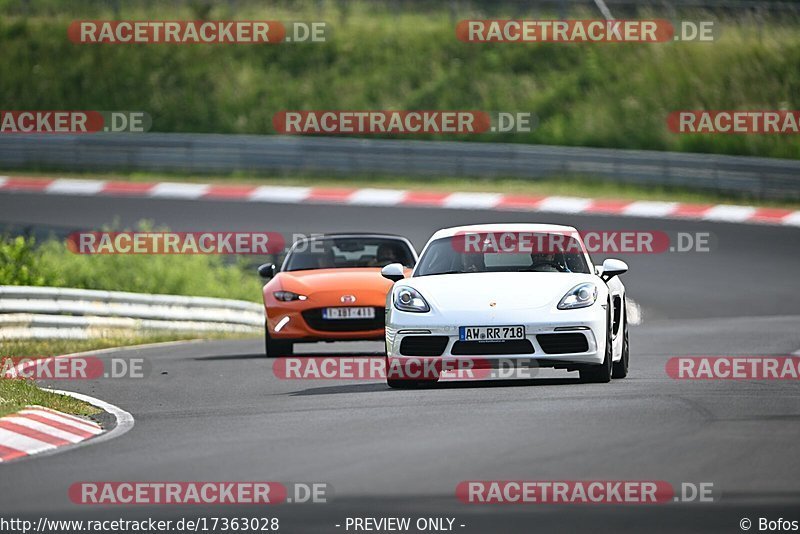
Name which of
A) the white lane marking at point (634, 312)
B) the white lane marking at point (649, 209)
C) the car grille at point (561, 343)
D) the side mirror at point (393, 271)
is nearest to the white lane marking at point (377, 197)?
the white lane marking at point (649, 209)

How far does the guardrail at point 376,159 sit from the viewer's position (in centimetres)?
3456

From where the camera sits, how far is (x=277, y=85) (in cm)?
4709


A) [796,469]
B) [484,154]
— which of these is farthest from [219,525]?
[484,154]

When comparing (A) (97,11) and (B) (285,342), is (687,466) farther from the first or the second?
(A) (97,11)

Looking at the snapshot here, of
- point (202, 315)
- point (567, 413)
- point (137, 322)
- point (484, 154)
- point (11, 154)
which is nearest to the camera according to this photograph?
point (567, 413)

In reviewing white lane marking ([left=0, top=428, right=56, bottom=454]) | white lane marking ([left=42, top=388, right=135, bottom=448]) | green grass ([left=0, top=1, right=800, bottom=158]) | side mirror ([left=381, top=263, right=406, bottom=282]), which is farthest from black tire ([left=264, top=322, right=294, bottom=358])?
green grass ([left=0, top=1, right=800, bottom=158])

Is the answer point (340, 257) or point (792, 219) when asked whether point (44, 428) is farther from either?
point (792, 219)

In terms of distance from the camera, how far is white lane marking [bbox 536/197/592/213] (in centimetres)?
3145

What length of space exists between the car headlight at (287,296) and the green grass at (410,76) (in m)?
23.9

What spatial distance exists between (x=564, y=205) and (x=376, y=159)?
7.79 meters

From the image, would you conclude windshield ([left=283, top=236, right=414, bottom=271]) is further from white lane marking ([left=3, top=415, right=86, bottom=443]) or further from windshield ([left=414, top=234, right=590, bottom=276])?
white lane marking ([left=3, top=415, right=86, bottom=443])

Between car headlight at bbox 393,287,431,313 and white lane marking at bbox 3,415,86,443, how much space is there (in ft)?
9.53

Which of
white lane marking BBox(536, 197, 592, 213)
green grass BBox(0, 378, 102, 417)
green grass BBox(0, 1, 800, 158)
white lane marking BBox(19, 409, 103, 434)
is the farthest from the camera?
green grass BBox(0, 1, 800, 158)

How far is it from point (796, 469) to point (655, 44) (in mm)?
37236
